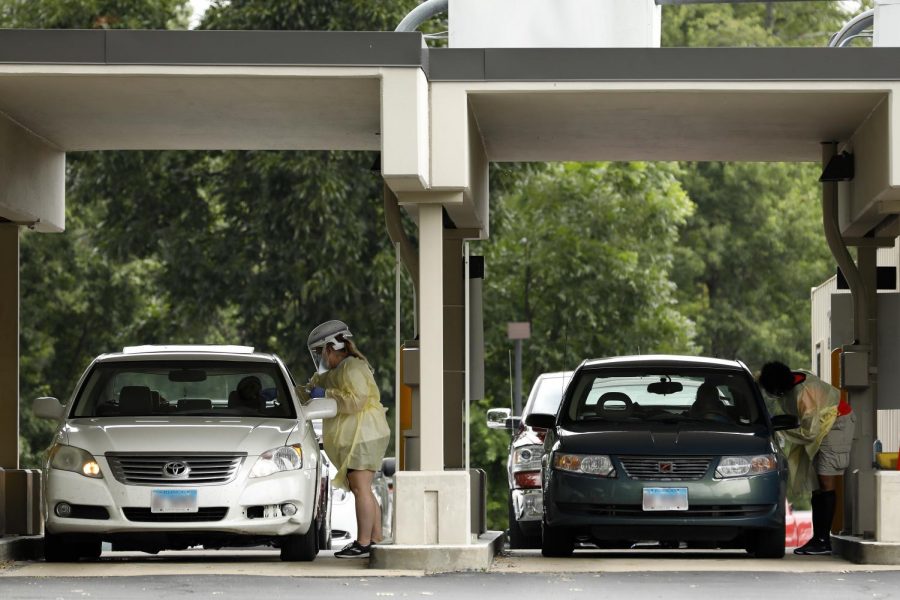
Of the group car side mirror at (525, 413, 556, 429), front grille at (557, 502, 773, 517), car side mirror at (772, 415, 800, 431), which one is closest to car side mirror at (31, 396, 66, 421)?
car side mirror at (525, 413, 556, 429)

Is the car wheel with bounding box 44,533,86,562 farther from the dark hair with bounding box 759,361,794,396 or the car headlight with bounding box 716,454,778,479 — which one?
the dark hair with bounding box 759,361,794,396

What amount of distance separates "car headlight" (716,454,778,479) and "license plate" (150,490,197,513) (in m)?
4.01

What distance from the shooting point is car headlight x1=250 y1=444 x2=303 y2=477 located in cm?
1388

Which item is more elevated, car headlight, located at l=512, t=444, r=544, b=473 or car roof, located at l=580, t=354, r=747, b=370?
car roof, located at l=580, t=354, r=747, b=370

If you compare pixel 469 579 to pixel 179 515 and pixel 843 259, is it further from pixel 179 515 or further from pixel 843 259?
pixel 843 259

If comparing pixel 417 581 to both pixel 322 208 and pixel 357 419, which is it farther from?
pixel 322 208

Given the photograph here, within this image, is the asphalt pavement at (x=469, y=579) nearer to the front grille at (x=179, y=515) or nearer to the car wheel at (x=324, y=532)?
the front grille at (x=179, y=515)

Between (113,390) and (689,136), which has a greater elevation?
(689,136)

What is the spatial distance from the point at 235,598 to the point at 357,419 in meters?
3.36

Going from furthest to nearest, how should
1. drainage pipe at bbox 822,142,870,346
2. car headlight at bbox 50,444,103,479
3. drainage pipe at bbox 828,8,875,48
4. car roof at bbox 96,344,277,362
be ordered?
drainage pipe at bbox 828,8,875,48 < drainage pipe at bbox 822,142,870,346 < car roof at bbox 96,344,277,362 < car headlight at bbox 50,444,103,479

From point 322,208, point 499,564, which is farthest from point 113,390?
point 322,208

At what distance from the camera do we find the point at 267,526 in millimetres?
13828

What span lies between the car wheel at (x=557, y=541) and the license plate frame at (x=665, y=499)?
0.74 meters

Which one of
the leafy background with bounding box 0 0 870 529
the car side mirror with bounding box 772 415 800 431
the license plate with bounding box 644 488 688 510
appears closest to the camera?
the license plate with bounding box 644 488 688 510
